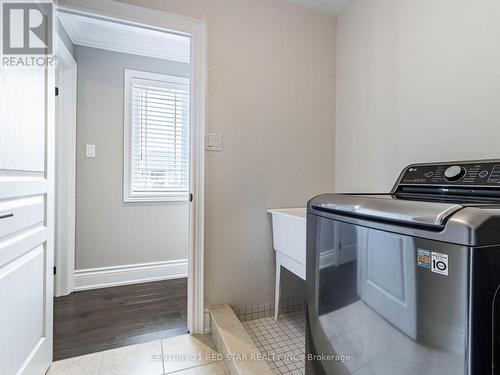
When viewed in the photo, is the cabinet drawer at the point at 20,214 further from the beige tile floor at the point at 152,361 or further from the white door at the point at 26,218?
the beige tile floor at the point at 152,361

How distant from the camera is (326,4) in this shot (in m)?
1.89

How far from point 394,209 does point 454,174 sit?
538 mm

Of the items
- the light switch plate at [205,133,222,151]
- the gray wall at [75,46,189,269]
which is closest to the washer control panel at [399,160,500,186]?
the light switch plate at [205,133,222,151]

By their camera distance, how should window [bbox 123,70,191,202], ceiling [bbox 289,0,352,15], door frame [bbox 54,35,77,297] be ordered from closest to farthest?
ceiling [bbox 289,0,352,15]
door frame [bbox 54,35,77,297]
window [bbox 123,70,191,202]

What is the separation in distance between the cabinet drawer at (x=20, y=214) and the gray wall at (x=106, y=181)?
1177 mm

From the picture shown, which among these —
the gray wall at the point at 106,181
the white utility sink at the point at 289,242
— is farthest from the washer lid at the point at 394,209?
the gray wall at the point at 106,181

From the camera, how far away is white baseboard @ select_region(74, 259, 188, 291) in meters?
2.37

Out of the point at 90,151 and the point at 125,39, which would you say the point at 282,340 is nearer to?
the point at 90,151

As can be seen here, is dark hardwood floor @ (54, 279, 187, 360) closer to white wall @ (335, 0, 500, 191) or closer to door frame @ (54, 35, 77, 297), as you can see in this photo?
door frame @ (54, 35, 77, 297)

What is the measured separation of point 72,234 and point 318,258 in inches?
89.5

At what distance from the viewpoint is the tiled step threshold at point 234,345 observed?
1.20 metres

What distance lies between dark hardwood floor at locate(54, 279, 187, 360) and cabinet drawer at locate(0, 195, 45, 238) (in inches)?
33.4

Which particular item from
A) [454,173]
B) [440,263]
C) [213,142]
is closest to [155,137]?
[213,142]

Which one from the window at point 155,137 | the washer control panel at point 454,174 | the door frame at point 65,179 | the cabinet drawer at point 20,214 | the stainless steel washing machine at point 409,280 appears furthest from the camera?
the window at point 155,137
